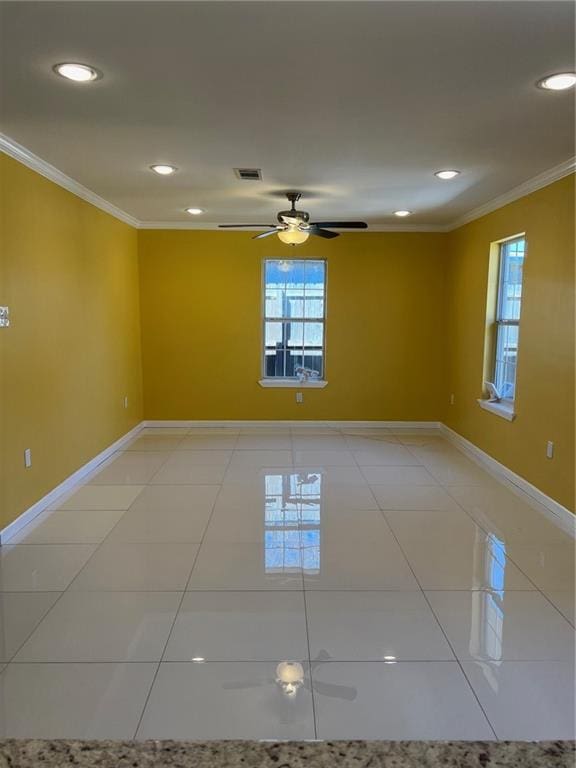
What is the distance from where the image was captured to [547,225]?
3.78m

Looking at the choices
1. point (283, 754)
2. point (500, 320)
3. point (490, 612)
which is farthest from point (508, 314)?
point (283, 754)

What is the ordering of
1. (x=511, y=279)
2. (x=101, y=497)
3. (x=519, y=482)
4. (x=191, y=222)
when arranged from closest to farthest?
(x=101, y=497)
(x=519, y=482)
(x=511, y=279)
(x=191, y=222)

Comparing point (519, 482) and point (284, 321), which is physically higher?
point (284, 321)

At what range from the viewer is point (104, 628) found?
7.61 feet

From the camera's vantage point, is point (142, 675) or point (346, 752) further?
point (142, 675)

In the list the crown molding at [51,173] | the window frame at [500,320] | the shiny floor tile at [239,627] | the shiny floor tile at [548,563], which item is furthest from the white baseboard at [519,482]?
the crown molding at [51,173]

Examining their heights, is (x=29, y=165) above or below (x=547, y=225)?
above

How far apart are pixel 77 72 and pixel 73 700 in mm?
2430

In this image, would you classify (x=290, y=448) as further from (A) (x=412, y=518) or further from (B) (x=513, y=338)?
(B) (x=513, y=338)

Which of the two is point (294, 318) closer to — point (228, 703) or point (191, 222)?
point (191, 222)

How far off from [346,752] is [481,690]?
5.46 feet

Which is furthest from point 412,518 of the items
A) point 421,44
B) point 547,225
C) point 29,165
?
point 29,165

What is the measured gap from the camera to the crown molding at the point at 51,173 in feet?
10.2

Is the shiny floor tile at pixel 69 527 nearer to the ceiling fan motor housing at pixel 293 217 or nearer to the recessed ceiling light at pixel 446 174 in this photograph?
the ceiling fan motor housing at pixel 293 217
